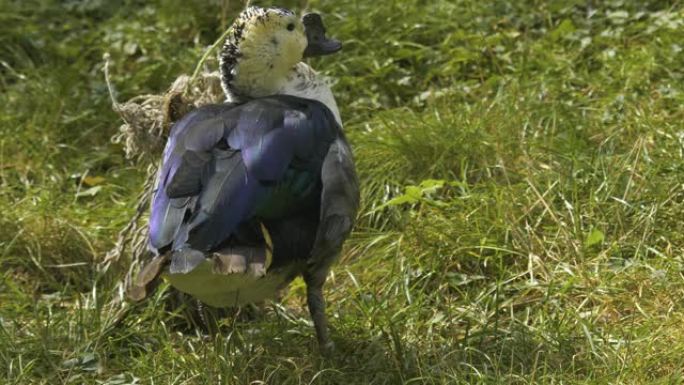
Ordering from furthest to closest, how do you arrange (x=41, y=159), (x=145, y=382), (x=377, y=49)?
(x=377, y=49) < (x=41, y=159) < (x=145, y=382)

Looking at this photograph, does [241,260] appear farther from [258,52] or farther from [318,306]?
[258,52]

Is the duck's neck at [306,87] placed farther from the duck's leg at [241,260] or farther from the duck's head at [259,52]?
the duck's leg at [241,260]

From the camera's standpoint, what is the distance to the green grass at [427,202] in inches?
155

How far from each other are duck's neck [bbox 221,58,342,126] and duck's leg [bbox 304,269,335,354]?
1.78 feet

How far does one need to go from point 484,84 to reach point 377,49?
2.16ft

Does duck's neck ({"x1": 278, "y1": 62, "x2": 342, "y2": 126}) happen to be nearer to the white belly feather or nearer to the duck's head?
the duck's head

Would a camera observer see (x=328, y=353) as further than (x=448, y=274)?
No

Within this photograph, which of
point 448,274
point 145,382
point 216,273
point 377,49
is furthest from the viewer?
point 377,49

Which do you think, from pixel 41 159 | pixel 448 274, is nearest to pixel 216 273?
pixel 448 274

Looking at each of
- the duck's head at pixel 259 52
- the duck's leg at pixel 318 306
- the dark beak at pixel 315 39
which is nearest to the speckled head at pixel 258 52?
the duck's head at pixel 259 52

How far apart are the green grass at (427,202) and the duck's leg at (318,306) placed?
A: 0.24 ft

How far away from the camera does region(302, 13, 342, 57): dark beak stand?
4426mm

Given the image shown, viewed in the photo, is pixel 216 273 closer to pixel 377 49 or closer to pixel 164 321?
pixel 164 321

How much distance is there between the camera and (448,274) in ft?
14.6
